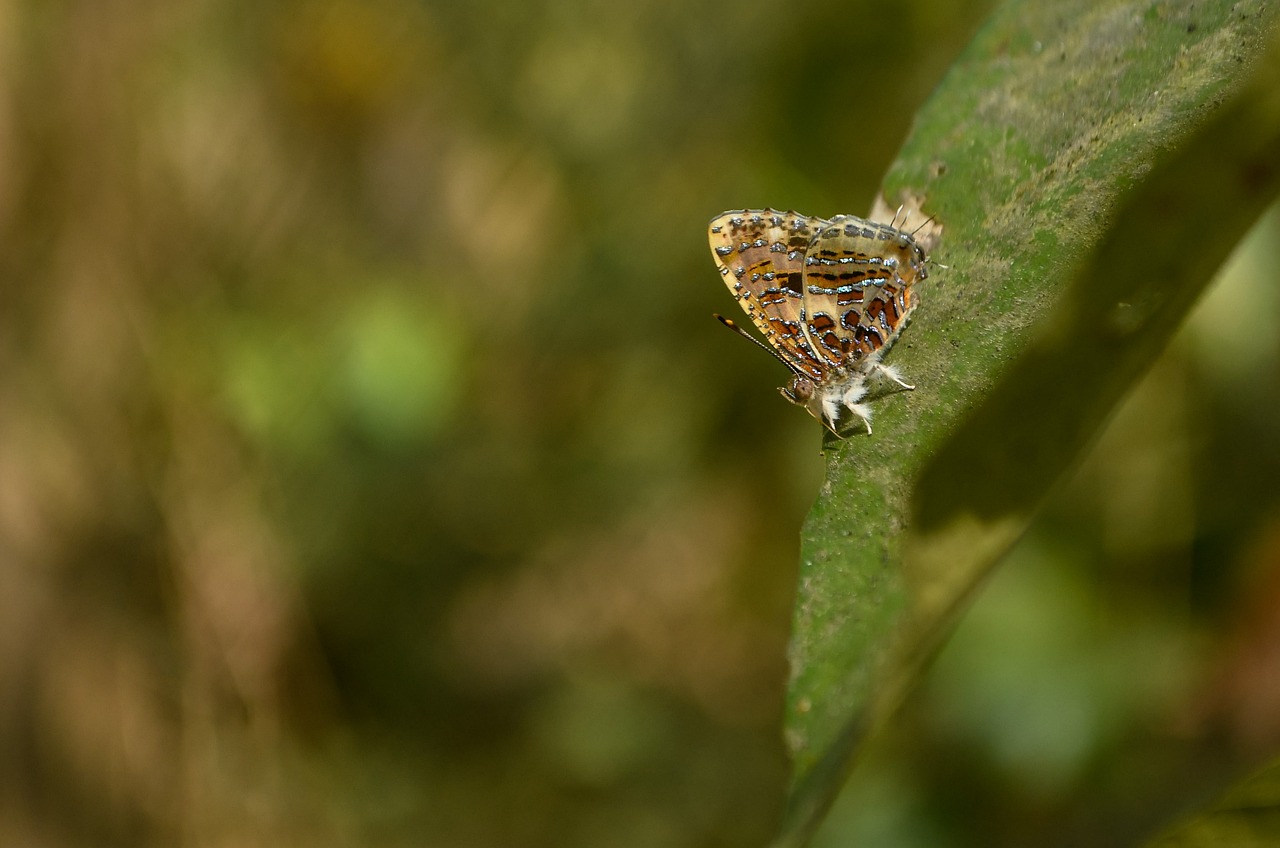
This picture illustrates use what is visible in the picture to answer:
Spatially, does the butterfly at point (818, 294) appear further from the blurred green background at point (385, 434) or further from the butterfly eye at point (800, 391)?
the blurred green background at point (385, 434)

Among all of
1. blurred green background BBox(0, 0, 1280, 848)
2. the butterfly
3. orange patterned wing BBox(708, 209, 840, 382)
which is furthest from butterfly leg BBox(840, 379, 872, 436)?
blurred green background BBox(0, 0, 1280, 848)

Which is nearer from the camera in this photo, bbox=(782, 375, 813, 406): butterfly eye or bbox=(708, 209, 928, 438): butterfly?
bbox=(708, 209, 928, 438): butterfly

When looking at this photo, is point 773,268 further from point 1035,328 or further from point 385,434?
point 385,434

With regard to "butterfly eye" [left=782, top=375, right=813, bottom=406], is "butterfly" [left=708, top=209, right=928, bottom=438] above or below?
above

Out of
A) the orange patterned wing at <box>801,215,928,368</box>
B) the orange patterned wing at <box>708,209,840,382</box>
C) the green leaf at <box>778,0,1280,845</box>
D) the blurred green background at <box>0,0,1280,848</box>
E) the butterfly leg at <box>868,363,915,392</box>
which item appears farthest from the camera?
the blurred green background at <box>0,0,1280,848</box>

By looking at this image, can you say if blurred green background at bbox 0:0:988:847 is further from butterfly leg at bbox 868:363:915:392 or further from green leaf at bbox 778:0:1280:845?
green leaf at bbox 778:0:1280:845

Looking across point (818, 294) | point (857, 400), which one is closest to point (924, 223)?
point (857, 400)

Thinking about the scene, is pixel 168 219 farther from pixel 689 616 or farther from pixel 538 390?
pixel 689 616

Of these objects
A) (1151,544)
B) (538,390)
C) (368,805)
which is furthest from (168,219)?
(1151,544)
